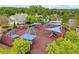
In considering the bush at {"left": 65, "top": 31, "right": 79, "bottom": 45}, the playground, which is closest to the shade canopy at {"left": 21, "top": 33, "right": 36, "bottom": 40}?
the playground

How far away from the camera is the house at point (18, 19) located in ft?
5.32

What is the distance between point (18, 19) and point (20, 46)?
221mm

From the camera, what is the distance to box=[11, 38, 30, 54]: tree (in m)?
1.59

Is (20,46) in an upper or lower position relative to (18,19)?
lower

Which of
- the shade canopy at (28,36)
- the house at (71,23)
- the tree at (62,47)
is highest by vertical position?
the house at (71,23)

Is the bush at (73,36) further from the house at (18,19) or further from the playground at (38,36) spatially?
the house at (18,19)

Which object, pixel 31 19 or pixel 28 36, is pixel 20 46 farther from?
pixel 31 19

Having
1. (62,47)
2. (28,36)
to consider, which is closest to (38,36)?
(28,36)

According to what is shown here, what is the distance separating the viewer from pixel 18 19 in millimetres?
1623

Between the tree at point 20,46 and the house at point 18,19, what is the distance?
14cm

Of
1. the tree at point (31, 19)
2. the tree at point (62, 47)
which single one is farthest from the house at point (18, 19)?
the tree at point (62, 47)

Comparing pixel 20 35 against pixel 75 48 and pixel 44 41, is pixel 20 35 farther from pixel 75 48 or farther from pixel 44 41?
pixel 75 48
